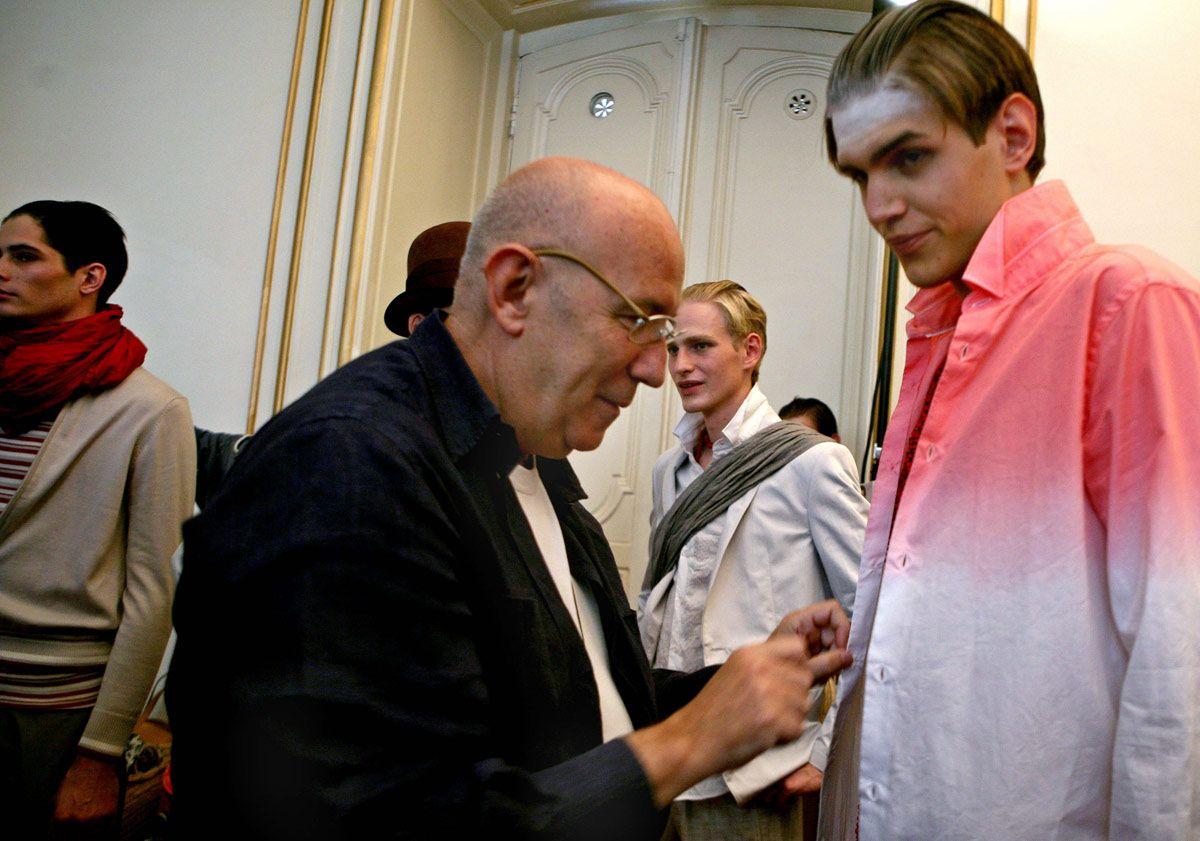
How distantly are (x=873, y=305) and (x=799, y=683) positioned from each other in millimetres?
2565

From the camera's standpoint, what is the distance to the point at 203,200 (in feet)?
11.5

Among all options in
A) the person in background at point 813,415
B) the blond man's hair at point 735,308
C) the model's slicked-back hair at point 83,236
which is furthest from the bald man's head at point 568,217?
the person in background at point 813,415

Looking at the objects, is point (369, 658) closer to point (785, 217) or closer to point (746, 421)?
point (746, 421)

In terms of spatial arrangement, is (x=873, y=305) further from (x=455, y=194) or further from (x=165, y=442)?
(x=165, y=442)

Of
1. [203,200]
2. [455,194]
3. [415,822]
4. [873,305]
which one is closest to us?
[415,822]

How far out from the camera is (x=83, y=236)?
2.09 m

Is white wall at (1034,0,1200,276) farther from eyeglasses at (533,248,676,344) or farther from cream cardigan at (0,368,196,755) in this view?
cream cardigan at (0,368,196,755)

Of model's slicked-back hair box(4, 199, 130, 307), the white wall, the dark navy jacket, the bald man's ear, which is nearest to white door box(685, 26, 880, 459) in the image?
the white wall

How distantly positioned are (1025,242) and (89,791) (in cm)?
184

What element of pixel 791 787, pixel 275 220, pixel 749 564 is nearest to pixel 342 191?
pixel 275 220

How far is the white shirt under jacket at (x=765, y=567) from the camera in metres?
1.94

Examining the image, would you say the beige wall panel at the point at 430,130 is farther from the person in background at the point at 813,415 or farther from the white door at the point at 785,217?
the person in background at the point at 813,415

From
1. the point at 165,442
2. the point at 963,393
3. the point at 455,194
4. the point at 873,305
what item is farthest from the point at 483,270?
the point at 455,194

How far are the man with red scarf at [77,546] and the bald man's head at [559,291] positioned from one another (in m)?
1.12
